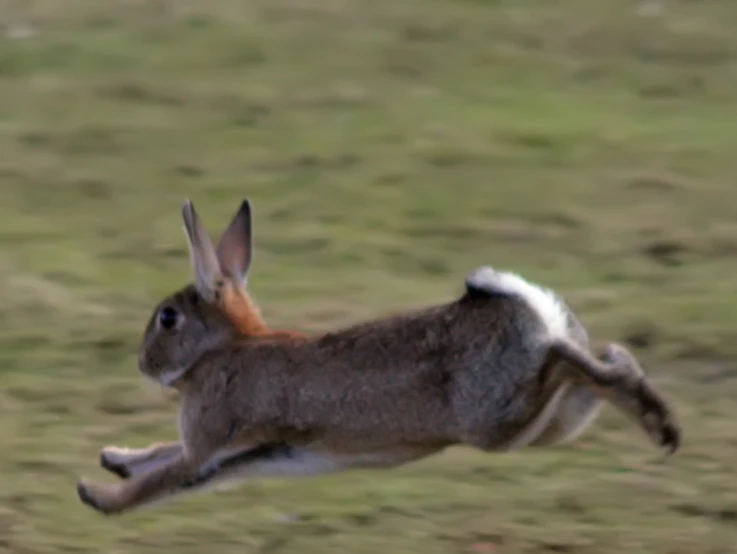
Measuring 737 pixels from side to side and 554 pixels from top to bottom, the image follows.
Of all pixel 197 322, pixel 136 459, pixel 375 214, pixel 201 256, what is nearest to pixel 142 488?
pixel 136 459

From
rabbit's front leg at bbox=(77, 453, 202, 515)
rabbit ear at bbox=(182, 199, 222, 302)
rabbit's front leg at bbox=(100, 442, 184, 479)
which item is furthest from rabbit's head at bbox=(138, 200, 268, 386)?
rabbit's front leg at bbox=(77, 453, 202, 515)

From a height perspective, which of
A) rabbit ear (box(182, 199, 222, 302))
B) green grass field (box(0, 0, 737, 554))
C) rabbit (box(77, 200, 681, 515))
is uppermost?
rabbit ear (box(182, 199, 222, 302))

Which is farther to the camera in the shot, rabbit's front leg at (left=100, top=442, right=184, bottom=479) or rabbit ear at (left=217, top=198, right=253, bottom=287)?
rabbit ear at (left=217, top=198, right=253, bottom=287)

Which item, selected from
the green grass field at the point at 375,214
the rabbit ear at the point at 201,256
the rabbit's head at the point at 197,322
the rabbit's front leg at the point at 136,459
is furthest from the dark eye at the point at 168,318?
the green grass field at the point at 375,214

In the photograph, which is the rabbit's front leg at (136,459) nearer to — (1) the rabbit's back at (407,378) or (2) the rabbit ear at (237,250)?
(1) the rabbit's back at (407,378)

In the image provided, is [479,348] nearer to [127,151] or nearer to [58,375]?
[58,375]

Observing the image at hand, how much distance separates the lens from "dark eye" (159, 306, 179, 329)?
625 cm

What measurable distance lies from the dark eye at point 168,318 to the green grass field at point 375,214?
73 centimetres

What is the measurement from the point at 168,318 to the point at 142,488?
1.73 ft

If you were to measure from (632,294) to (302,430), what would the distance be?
3741 mm

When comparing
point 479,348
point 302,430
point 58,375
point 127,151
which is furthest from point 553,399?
point 127,151

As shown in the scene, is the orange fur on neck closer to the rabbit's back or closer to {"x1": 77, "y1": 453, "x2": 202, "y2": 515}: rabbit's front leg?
the rabbit's back

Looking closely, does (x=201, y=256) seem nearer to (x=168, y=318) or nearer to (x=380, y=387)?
(x=168, y=318)

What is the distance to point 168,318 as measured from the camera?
20.5 feet
